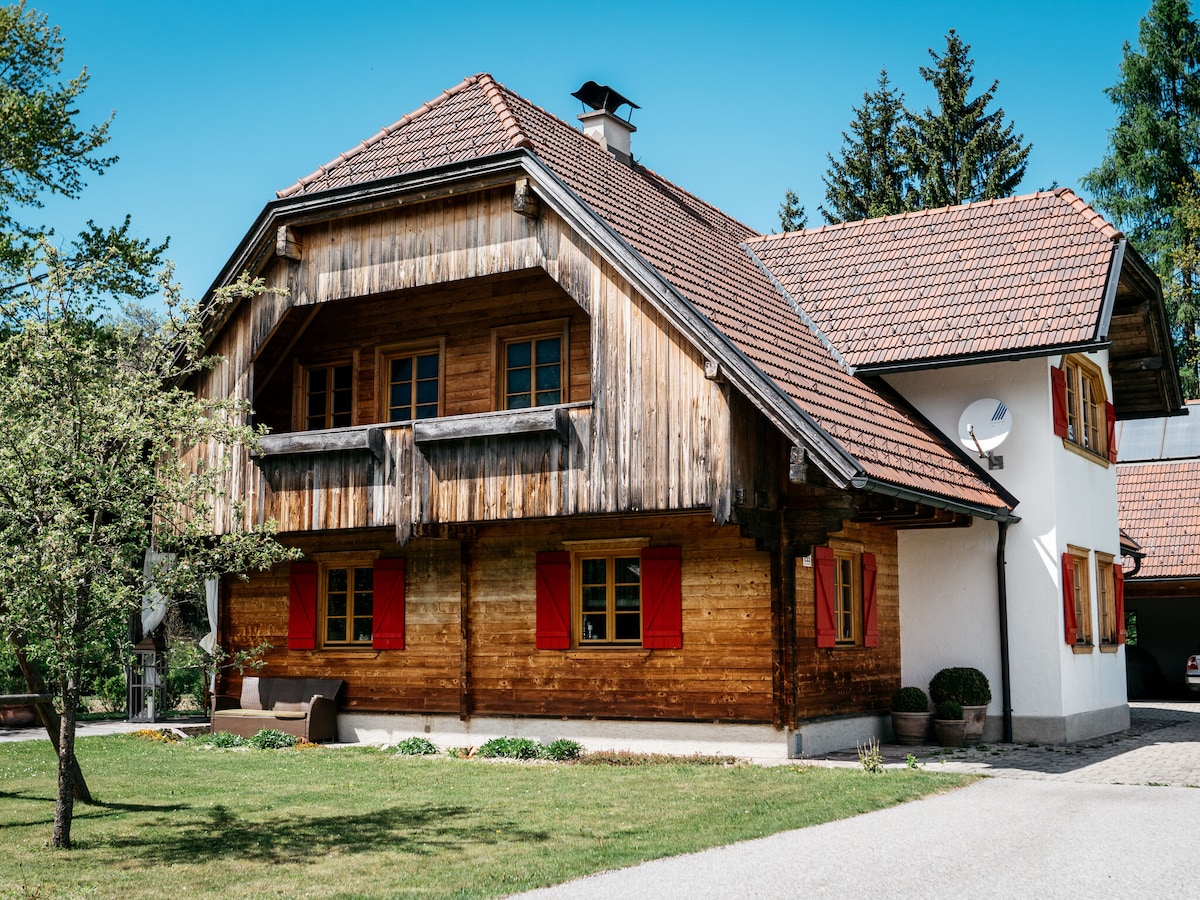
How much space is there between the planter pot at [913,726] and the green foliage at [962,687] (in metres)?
0.33

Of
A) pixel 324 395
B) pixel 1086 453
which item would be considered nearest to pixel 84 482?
pixel 324 395

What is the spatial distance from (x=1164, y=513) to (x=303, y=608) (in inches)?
656

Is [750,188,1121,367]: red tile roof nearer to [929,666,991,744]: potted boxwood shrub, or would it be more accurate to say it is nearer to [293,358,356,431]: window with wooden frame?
[929,666,991,744]: potted boxwood shrub

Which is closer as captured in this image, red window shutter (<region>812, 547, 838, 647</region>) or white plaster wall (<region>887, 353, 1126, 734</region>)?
red window shutter (<region>812, 547, 838, 647</region>)

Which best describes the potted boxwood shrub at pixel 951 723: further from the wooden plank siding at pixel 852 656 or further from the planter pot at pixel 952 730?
the wooden plank siding at pixel 852 656

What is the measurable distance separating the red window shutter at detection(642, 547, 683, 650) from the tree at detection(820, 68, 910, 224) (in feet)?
74.5

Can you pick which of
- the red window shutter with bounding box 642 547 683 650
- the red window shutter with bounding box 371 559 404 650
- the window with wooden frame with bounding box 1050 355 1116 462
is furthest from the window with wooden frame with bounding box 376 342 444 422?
the window with wooden frame with bounding box 1050 355 1116 462

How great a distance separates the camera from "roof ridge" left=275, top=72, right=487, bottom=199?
17.3 meters

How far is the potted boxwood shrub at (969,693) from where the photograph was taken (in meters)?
15.6

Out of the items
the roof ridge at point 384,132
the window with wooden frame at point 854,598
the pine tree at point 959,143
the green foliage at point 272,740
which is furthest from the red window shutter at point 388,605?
the pine tree at point 959,143

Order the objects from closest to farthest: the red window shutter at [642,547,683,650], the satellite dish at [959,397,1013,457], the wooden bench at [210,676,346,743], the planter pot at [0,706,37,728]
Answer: the red window shutter at [642,547,683,650]
the satellite dish at [959,397,1013,457]
the wooden bench at [210,676,346,743]
the planter pot at [0,706,37,728]

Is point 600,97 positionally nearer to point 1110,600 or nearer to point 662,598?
point 662,598

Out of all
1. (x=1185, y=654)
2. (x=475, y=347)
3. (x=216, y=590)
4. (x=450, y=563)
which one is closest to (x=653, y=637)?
(x=450, y=563)

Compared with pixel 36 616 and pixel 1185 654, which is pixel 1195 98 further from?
pixel 36 616
